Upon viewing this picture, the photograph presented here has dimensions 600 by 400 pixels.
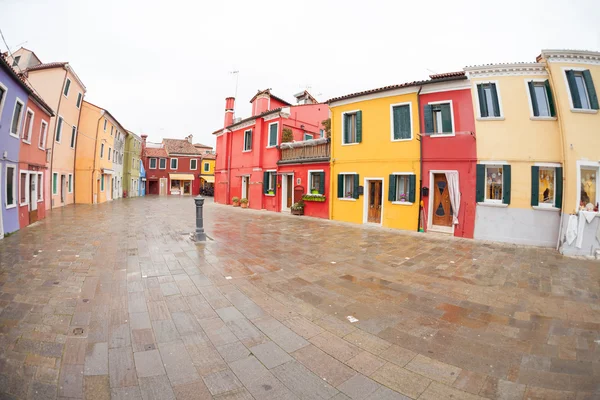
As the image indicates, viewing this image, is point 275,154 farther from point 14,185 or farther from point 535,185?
point 535,185

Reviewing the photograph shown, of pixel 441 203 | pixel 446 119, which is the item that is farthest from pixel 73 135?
pixel 441 203

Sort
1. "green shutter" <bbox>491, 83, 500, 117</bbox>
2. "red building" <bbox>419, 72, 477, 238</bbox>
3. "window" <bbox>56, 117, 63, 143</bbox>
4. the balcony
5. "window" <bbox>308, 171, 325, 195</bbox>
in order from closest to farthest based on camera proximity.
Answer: "green shutter" <bbox>491, 83, 500, 117</bbox> < "red building" <bbox>419, 72, 477, 238</bbox> < "window" <bbox>308, 171, 325, 195</bbox> < the balcony < "window" <bbox>56, 117, 63, 143</bbox>

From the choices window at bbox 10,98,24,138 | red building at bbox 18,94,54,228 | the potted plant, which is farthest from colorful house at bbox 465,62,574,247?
red building at bbox 18,94,54,228

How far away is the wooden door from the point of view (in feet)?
35.4

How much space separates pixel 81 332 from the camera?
9.93ft

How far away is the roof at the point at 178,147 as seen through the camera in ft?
138

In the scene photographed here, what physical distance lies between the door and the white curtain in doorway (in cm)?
309

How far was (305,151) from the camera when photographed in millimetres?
15773

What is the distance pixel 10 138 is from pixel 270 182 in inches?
478

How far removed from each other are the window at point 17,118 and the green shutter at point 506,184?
17926 millimetres

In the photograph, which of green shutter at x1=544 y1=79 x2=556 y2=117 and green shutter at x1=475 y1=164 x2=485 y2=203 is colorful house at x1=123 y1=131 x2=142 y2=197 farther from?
green shutter at x1=544 y1=79 x2=556 y2=117

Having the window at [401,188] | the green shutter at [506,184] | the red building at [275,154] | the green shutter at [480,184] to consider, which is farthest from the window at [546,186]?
the red building at [275,154]

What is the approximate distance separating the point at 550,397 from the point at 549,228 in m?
9.25

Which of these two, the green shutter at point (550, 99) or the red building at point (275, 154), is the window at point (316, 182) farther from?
the green shutter at point (550, 99)
